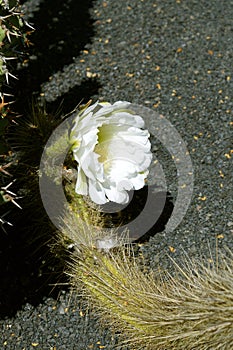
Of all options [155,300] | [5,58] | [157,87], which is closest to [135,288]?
[155,300]

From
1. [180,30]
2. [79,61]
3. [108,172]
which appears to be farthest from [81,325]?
[180,30]

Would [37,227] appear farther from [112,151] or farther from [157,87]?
[157,87]

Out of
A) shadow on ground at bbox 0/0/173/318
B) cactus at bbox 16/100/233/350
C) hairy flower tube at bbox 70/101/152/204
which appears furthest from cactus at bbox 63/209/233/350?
hairy flower tube at bbox 70/101/152/204

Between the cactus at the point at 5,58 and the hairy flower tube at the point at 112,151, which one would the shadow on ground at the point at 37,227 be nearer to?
the cactus at the point at 5,58

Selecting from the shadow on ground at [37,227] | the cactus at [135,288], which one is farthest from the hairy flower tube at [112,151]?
the shadow on ground at [37,227]

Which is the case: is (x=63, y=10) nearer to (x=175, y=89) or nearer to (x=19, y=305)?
(x=175, y=89)

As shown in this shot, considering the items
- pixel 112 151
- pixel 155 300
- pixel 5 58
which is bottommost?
pixel 155 300

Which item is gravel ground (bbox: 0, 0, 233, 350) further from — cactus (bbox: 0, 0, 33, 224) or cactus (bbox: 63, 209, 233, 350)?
cactus (bbox: 0, 0, 33, 224)
